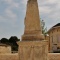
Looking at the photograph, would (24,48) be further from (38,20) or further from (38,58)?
(38,20)

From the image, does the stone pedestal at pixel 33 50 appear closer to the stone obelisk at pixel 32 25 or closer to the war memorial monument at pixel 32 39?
the war memorial monument at pixel 32 39

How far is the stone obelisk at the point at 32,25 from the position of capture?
290 inches

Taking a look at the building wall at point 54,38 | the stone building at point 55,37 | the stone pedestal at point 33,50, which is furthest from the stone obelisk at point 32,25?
the building wall at point 54,38

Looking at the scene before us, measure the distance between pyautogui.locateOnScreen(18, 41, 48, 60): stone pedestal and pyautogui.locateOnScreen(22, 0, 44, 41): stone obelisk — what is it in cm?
31

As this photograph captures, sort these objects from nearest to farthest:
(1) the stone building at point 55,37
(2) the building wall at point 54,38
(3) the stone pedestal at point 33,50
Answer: (3) the stone pedestal at point 33,50 < (1) the stone building at point 55,37 < (2) the building wall at point 54,38

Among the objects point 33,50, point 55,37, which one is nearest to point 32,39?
point 33,50

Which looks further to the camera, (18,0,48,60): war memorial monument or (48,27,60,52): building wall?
(48,27,60,52): building wall

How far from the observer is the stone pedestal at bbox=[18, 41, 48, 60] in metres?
7.06

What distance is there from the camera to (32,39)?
7305mm

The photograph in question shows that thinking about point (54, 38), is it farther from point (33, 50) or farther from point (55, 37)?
point (33, 50)

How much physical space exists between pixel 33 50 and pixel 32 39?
1.44 ft

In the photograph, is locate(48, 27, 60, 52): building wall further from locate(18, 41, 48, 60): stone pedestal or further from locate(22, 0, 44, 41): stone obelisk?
locate(18, 41, 48, 60): stone pedestal

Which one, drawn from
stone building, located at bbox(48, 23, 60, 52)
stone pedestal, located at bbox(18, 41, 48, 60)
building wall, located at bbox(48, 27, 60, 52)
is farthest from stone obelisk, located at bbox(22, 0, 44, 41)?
building wall, located at bbox(48, 27, 60, 52)

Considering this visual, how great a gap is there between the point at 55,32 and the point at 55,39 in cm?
116
